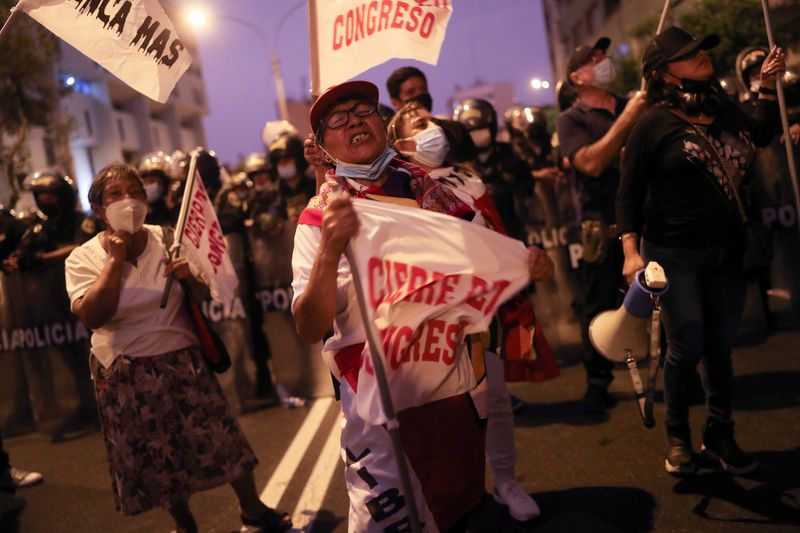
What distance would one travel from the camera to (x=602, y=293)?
5336 millimetres

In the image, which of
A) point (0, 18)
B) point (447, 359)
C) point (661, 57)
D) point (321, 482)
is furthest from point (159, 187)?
point (0, 18)

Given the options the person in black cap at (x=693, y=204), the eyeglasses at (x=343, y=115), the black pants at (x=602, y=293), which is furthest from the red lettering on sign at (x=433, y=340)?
the black pants at (x=602, y=293)

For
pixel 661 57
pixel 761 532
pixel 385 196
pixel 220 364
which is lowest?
pixel 761 532

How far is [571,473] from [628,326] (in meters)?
1.21

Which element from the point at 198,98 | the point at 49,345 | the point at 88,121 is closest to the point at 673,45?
the point at 49,345

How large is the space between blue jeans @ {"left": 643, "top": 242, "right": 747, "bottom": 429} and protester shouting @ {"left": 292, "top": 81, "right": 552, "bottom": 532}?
161 cm

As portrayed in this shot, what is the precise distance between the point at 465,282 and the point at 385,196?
0.43m

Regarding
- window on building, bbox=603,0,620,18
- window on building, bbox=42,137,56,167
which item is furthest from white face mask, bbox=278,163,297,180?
window on building, bbox=603,0,620,18

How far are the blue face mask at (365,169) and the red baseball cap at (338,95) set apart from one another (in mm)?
196

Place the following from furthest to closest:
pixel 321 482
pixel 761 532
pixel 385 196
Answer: pixel 321 482 → pixel 761 532 → pixel 385 196

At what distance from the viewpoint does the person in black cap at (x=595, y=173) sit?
4.94m

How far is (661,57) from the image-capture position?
3.84m

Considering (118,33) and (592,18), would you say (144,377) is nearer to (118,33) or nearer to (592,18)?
(118,33)

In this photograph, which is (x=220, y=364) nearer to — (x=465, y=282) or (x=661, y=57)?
(x=465, y=282)
